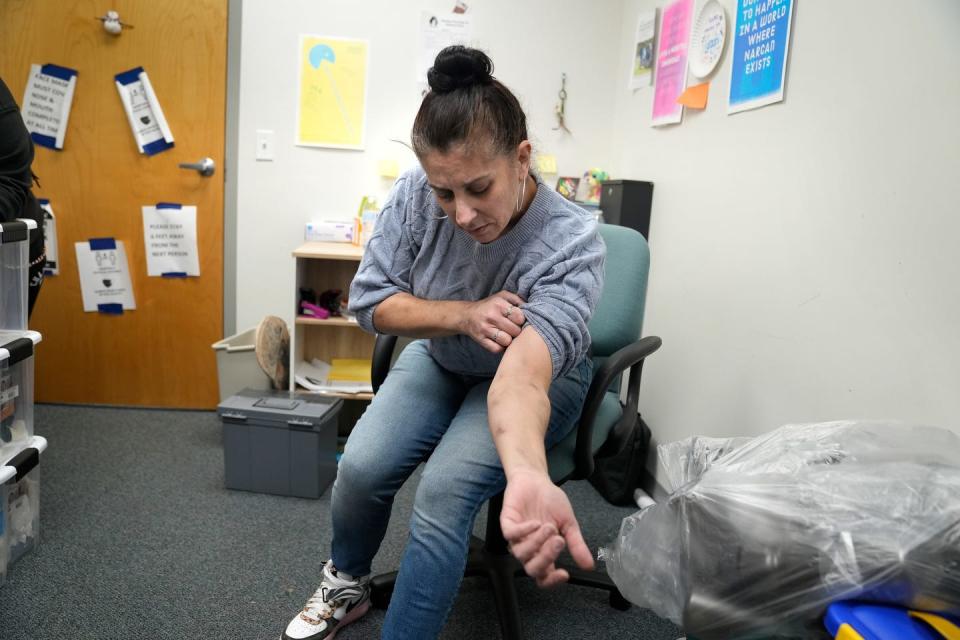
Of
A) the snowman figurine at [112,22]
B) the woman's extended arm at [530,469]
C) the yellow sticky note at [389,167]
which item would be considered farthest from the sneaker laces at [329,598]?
the snowman figurine at [112,22]

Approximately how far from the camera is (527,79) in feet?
8.57

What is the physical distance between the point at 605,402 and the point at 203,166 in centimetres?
187

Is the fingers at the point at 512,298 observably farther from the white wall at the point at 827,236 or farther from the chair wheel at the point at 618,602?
the chair wheel at the point at 618,602

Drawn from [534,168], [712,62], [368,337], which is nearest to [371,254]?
[534,168]

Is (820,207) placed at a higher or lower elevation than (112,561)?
higher

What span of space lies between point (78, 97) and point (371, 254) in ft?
6.15

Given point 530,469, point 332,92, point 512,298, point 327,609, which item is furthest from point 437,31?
point 530,469

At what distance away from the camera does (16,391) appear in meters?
1.52

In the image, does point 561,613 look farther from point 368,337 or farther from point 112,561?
point 368,337

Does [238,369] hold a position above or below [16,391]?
below

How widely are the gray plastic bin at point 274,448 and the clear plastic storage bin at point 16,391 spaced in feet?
1.71

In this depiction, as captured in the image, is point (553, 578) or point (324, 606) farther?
point (324, 606)

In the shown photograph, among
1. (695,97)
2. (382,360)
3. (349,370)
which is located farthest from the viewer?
(349,370)

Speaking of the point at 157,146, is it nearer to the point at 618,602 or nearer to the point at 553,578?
the point at 618,602
